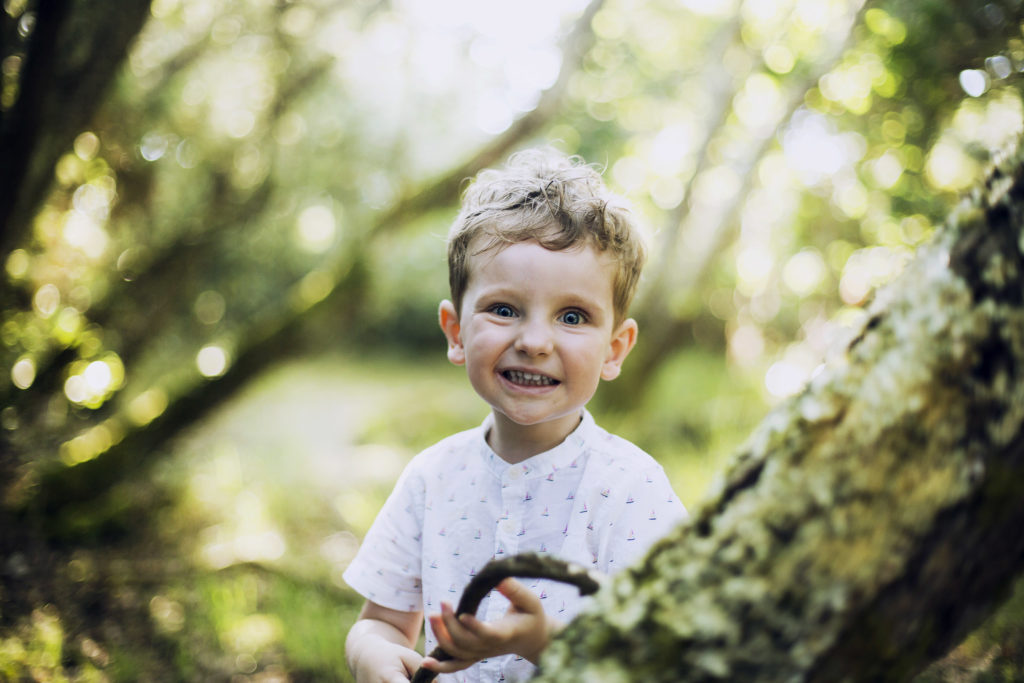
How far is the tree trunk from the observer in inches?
31.6

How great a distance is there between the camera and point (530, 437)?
1695 millimetres

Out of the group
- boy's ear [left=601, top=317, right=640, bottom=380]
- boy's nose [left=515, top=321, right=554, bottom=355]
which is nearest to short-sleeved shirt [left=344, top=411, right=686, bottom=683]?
boy's ear [left=601, top=317, right=640, bottom=380]

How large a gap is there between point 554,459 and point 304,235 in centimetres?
782

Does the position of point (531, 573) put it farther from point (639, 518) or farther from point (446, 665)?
point (639, 518)

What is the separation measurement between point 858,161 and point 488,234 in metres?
3.80

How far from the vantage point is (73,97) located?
11.1 feet

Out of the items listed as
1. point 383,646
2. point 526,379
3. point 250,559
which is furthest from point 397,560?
point 250,559

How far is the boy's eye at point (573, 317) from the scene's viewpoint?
160 cm

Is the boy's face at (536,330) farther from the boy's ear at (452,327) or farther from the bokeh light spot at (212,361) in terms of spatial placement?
the bokeh light spot at (212,361)

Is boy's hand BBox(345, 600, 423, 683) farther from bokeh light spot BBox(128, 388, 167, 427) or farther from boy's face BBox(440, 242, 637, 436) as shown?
bokeh light spot BBox(128, 388, 167, 427)

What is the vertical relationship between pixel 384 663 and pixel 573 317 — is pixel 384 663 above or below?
below

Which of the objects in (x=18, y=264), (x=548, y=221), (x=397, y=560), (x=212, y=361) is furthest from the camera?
(x=212, y=361)

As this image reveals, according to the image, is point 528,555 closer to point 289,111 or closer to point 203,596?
point 203,596

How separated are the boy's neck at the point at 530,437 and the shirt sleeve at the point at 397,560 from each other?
0.87ft
